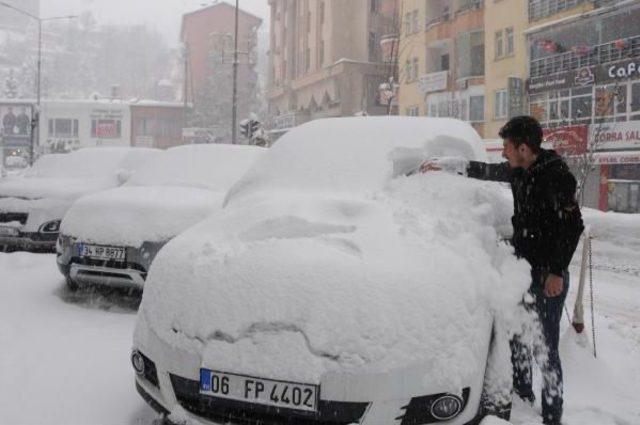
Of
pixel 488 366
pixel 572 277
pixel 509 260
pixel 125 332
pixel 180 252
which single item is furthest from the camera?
pixel 572 277

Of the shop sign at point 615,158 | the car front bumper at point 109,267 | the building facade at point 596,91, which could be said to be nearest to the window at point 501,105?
the building facade at point 596,91

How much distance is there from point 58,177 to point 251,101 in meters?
59.2

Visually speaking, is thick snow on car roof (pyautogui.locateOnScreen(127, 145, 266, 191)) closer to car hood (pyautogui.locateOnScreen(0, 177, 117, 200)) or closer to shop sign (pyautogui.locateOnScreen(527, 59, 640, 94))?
car hood (pyautogui.locateOnScreen(0, 177, 117, 200))

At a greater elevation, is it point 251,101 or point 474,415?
point 251,101

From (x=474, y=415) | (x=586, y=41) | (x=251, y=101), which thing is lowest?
(x=474, y=415)

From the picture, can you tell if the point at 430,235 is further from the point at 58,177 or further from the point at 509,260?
the point at 58,177

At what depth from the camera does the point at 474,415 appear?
104 inches

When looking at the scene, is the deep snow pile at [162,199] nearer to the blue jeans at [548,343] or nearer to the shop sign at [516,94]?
the blue jeans at [548,343]

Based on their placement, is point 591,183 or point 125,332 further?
point 591,183

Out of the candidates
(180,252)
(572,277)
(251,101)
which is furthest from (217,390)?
(251,101)

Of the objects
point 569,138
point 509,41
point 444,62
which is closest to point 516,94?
point 509,41

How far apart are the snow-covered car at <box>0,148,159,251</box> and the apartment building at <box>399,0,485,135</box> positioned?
23.4m

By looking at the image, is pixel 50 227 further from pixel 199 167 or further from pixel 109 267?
pixel 109 267

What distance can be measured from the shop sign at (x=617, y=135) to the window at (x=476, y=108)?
27.2ft
